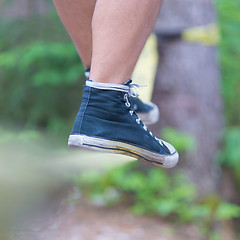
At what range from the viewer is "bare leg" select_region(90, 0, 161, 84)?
1.32 m

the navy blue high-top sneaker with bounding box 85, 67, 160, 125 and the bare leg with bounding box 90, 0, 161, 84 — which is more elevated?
the bare leg with bounding box 90, 0, 161, 84

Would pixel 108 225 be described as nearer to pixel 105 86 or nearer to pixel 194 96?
pixel 194 96

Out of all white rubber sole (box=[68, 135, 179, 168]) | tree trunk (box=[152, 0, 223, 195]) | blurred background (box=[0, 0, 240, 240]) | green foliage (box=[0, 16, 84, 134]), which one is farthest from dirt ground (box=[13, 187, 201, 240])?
white rubber sole (box=[68, 135, 179, 168])

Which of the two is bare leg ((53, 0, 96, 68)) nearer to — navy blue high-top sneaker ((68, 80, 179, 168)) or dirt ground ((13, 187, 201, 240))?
navy blue high-top sneaker ((68, 80, 179, 168))

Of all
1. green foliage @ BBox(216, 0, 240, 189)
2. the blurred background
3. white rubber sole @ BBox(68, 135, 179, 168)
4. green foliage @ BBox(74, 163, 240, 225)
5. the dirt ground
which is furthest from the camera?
green foliage @ BBox(216, 0, 240, 189)

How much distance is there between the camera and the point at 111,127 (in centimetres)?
139

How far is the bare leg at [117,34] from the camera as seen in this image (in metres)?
1.32

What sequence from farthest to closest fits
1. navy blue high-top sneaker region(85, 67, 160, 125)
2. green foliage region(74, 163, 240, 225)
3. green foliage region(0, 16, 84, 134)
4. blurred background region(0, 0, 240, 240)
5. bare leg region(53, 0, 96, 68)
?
green foliage region(0, 16, 84, 134) < green foliage region(74, 163, 240, 225) < blurred background region(0, 0, 240, 240) < navy blue high-top sneaker region(85, 67, 160, 125) < bare leg region(53, 0, 96, 68)

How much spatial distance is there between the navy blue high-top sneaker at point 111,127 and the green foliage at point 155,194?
221cm

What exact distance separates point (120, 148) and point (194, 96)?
108 inches

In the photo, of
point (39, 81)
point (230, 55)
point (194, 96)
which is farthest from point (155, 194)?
point (230, 55)

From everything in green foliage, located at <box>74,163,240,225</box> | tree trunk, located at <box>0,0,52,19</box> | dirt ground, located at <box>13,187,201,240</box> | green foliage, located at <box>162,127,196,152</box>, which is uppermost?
tree trunk, located at <box>0,0,52,19</box>

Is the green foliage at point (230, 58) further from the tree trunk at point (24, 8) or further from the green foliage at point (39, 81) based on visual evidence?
the tree trunk at point (24, 8)

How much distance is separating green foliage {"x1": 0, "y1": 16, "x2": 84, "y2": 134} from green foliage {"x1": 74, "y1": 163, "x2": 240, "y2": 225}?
90 centimetres
